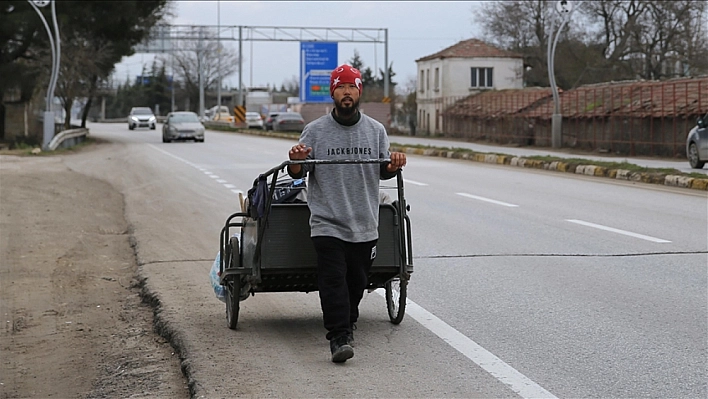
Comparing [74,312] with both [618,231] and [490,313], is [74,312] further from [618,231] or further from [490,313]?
[618,231]

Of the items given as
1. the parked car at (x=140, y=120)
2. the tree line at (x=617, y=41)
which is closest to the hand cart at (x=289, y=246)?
the tree line at (x=617, y=41)

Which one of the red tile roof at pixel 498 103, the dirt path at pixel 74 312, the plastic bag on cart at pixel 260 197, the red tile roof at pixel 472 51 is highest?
the red tile roof at pixel 472 51

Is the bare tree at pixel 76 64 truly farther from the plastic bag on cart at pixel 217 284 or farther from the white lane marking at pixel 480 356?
the white lane marking at pixel 480 356

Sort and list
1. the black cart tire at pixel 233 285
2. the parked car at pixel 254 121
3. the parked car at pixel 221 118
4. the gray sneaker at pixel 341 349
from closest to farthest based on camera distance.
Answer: the gray sneaker at pixel 341 349 → the black cart tire at pixel 233 285 → the parked car at pixel 254 121 → the parked car at pixel 221 118

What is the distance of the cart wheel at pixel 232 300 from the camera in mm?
6781

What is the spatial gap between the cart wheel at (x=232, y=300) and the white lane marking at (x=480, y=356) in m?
1.29

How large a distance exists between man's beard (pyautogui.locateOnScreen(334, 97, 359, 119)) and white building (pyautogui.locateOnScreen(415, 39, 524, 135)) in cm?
6115

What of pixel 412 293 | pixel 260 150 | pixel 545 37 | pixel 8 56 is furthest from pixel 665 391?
pixel 545 37

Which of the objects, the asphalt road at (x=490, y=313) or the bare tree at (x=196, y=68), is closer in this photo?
the asphalt road at (x=490, y=313)

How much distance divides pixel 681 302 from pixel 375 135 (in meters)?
3.09

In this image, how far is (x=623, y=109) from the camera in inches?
1451

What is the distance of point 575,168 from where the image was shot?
24.8m

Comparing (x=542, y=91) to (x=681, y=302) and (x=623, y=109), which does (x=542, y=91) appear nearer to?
(x=623, y=109)

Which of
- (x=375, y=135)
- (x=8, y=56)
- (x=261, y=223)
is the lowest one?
(x=261, y=223)
